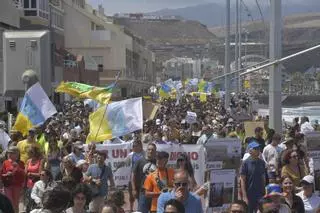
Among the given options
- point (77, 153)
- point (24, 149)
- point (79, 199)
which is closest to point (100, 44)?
point (24, 149)

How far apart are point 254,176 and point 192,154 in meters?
1.32

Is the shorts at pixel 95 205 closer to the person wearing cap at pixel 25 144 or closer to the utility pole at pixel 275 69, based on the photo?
the person wearing cap at pixel 25 144

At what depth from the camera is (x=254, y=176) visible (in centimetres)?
1188

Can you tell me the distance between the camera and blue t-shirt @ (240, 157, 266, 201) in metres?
11.9

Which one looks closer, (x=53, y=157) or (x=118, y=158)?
(x=53, y=157)

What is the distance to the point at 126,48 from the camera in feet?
319

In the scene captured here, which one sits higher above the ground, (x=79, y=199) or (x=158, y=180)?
(x=79, y=199)

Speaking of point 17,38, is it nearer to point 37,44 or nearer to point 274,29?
point 37,44

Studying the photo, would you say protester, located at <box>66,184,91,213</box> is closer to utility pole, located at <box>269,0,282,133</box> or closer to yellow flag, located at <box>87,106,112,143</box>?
yellow flag, located at <box>87,106,112,143</box>

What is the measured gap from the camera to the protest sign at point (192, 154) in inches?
505

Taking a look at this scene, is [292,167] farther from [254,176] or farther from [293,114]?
[293,114]

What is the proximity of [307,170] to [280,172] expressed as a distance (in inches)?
15.4

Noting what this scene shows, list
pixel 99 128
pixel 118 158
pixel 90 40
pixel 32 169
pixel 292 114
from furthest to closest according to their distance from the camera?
pixel 292 114 < pixel 90 40 < pixel 99 128 < pixel 118 158 < pixel 32 169

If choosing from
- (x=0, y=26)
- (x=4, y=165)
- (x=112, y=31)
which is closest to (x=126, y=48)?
(x=112, y=31)
